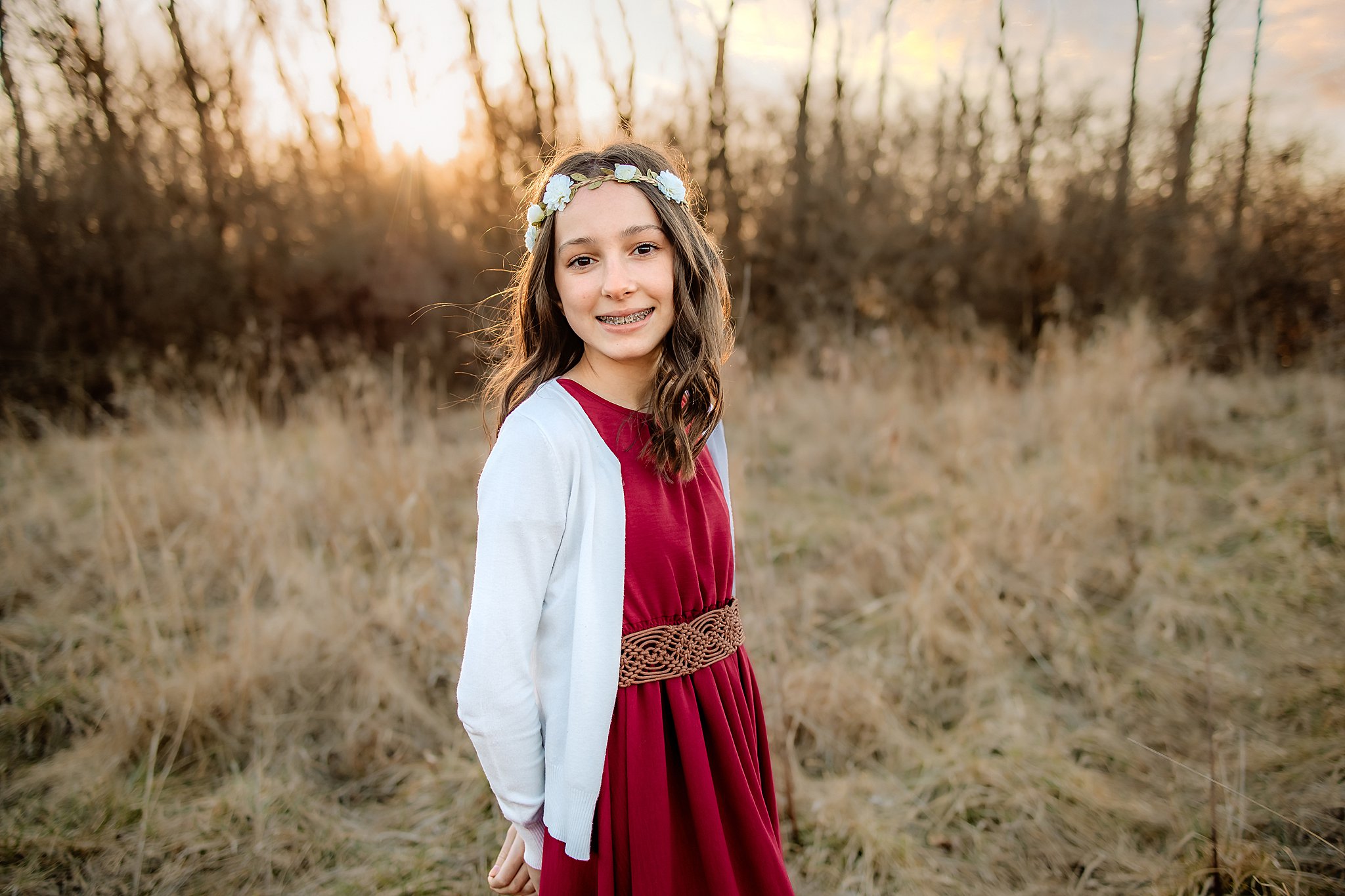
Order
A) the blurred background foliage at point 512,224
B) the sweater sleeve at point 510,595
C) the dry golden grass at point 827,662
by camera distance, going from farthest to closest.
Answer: the blurred background foliage at point 512,224, the dry golden grass at point 827,662, the sweater sleeve at point 510,595

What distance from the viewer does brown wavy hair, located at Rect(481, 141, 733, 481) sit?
123cm

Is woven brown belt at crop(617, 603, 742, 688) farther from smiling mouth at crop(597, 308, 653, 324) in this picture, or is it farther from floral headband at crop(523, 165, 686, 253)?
floral headband at crop(523, 165, 686, 253)

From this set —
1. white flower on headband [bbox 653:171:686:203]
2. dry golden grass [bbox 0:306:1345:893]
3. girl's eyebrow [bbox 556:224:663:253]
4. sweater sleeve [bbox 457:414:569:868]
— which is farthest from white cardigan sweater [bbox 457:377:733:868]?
dry golden grass [bbox 0:306:1345:893]

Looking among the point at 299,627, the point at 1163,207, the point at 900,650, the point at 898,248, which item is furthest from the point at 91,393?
the point at 1163,207

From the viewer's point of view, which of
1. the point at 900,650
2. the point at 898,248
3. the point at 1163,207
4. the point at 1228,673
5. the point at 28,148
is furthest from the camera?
the point at 898,248

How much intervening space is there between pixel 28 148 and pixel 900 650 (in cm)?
932

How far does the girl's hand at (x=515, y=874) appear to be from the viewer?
3.90 feet

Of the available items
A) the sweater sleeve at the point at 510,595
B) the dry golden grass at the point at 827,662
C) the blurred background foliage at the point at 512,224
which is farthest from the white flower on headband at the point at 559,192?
the blurred background foliage at the point at 512,224

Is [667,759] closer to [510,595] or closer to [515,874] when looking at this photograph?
[515,874]

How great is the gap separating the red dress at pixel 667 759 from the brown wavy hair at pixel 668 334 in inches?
2.3

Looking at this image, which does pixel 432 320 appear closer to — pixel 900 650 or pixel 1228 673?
pixel 900 650

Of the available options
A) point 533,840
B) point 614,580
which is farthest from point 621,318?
point 533,840

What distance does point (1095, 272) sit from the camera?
829 cm

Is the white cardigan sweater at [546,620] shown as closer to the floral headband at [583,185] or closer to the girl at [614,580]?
the girl at [614,580]
